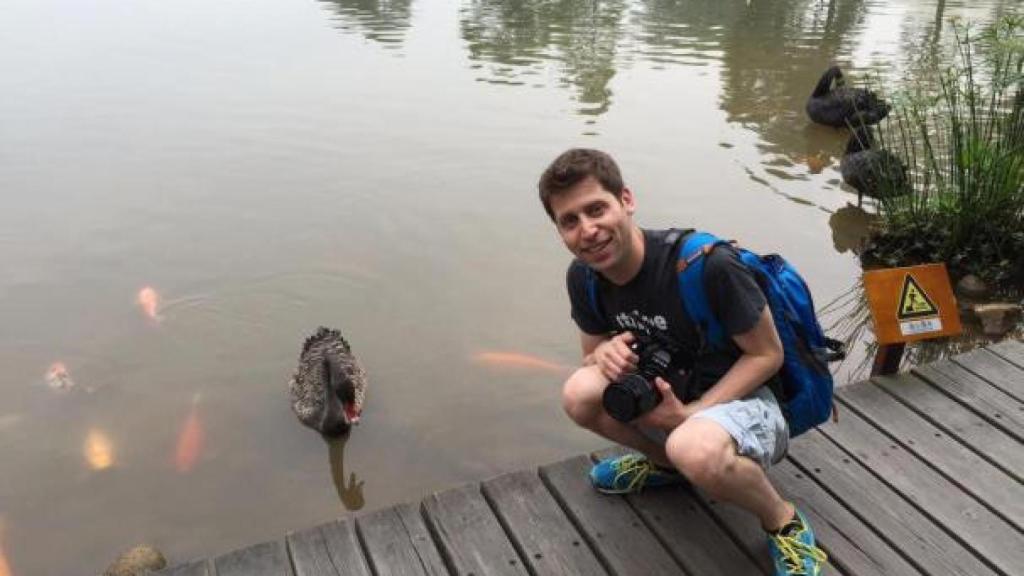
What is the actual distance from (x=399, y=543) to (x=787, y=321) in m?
1.51

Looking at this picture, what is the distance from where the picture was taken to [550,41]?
15.1 meters

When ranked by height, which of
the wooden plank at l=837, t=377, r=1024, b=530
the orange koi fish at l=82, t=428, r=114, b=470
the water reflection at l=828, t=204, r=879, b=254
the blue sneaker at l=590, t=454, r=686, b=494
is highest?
the blue sneaker at l=590, t=454, r=686, b=494

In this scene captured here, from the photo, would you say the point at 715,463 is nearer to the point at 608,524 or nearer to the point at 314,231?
the point at 608,524

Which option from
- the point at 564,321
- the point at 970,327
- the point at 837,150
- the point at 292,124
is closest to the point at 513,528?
the point at 564,321

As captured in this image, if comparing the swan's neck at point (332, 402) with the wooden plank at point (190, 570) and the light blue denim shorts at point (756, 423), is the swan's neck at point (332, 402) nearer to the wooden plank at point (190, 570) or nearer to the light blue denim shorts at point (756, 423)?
the wooden plank at point (190, 570)

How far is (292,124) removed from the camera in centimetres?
996

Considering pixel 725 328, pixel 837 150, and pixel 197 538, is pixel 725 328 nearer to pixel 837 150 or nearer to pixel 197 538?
pixel 197 538

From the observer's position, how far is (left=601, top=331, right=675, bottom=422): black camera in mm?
2418

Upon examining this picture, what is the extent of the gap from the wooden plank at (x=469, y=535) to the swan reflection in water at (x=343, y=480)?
121 cm

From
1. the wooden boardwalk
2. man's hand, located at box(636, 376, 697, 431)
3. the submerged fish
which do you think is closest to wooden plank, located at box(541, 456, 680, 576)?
the wooden boardwalk

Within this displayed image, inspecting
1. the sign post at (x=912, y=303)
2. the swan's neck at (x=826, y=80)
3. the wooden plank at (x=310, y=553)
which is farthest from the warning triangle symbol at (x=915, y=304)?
the swan's neck at (x=826, y=80)

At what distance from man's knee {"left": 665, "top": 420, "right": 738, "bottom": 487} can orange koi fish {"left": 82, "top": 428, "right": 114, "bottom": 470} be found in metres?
3.31

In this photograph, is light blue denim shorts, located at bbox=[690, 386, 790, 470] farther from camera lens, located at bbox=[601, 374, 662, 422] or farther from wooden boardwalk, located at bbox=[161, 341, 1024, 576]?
wooden boardwalk, located at bbox=[161, 341, 1024, 576]

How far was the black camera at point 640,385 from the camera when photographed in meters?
2.42
